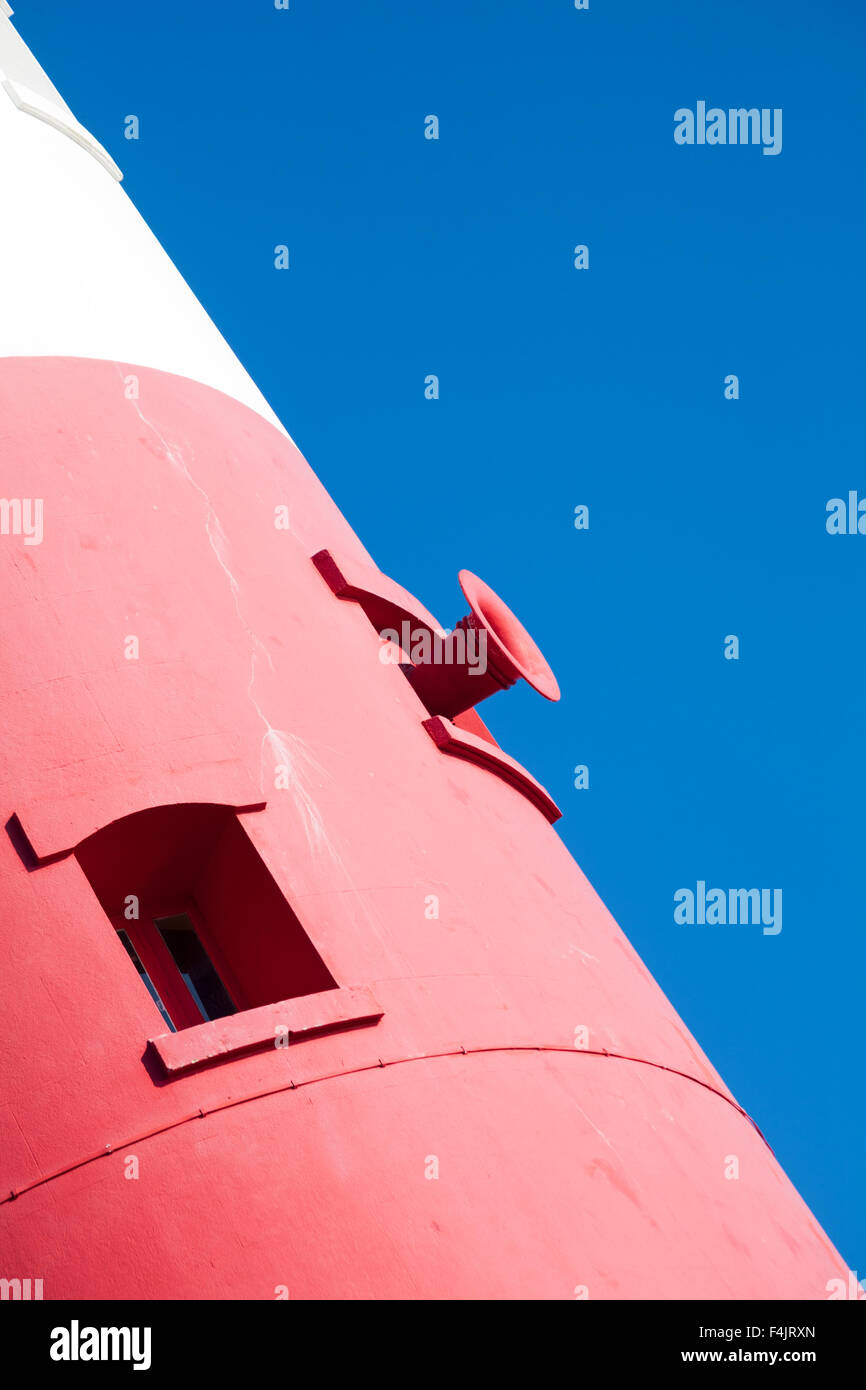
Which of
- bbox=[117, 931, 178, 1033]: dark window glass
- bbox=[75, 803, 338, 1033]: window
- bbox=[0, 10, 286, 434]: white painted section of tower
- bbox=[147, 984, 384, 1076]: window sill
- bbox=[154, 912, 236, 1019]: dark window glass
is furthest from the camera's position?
bbox=[0, 10, 286, 434]: white painted section of tower

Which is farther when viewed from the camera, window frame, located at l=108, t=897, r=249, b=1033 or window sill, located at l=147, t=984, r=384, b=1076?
window frame, located at l=108, t=897, r=249, b=1033

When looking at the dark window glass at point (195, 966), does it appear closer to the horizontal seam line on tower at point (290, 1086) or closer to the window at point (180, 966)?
the window at point (180, 966)

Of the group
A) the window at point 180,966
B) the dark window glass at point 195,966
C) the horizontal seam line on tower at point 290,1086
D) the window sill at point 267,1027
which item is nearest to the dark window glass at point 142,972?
the window at point 180,966

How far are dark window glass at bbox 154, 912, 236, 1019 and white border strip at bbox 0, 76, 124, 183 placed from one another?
228 inches

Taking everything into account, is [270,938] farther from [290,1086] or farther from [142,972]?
[290,1086]

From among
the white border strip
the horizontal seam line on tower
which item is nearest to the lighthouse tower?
the horizontal seam line on tower

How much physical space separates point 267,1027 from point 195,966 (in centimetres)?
111

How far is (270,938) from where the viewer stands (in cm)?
616

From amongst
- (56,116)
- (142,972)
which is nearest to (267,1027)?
(142,972)

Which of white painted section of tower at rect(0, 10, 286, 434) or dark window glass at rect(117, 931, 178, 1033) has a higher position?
white painted section of tower at rect(0, 10, 286, 434)

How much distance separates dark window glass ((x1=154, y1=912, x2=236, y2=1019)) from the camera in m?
6.39

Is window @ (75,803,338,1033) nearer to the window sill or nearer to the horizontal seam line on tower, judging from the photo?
the window sill

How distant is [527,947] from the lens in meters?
6.71
